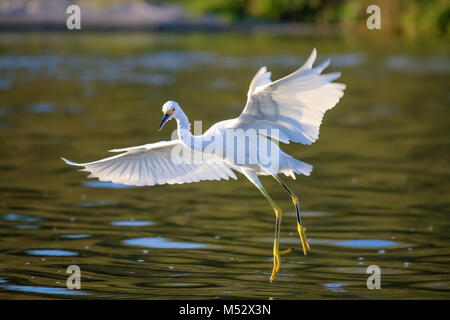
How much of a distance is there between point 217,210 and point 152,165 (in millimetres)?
2372

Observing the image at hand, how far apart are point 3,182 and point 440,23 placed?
121ft

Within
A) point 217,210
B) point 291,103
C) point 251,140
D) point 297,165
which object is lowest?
point 217,210

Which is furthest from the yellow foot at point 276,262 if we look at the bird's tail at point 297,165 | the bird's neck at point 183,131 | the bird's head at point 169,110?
the bird's head at point 169,110

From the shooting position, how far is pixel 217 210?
11.8 m

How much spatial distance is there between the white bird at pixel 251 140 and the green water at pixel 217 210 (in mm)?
738

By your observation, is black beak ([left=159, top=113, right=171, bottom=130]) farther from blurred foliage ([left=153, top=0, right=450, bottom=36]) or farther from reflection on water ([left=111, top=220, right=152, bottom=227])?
blurred foliage ([left=153, top=0, right=450, bottom=36])

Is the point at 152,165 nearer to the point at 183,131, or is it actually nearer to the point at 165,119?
the point at 183,131

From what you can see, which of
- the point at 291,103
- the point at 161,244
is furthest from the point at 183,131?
the point at 161,244

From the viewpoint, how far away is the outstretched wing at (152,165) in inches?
368

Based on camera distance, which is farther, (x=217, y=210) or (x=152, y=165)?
(x=217, y=210)

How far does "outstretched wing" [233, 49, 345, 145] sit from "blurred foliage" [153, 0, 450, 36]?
127 ft

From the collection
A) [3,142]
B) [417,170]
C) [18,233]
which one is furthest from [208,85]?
[18,233]

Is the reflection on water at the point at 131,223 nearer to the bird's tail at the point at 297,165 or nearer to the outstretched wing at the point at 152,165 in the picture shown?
the outstretched wing at the point at 152,165

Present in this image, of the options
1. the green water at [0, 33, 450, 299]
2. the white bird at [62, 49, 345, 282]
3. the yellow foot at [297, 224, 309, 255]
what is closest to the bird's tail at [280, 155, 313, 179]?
the white bird at [62, 49, 345, 282]
